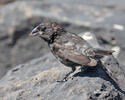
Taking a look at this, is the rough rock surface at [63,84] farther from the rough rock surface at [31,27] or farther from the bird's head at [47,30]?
the rough rock surface at [31,27]

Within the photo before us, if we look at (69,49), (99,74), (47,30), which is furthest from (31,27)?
(99,74)

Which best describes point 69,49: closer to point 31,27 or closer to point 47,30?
point 47,30

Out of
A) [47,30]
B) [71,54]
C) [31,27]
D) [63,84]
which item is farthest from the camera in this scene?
[31,27]

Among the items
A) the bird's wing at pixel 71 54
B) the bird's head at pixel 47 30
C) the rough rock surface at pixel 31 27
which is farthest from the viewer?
the rough rock surface at pixel 31 27

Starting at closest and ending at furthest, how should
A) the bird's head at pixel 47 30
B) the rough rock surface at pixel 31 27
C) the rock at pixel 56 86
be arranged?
the rock at pixel 56 86 → the bird's head at pixel 47 30 → the rough rock surface at pixel 31 27

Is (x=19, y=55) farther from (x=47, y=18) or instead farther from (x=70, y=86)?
(x=70, y=86)

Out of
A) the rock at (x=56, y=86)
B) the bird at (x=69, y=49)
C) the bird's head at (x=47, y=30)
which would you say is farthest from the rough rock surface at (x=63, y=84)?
the bird's head at (x=47, y=30)
